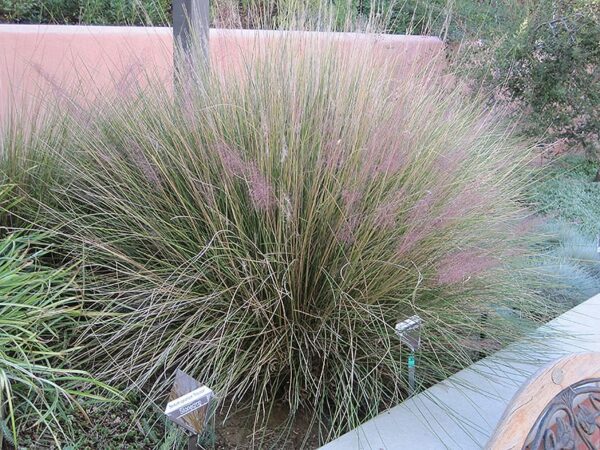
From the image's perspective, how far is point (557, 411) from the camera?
1.63m

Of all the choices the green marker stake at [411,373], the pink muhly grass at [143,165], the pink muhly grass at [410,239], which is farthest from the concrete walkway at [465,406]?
the pink muhly grass at [143,165]

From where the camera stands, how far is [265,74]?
2926 millimetres

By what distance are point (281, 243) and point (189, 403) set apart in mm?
777

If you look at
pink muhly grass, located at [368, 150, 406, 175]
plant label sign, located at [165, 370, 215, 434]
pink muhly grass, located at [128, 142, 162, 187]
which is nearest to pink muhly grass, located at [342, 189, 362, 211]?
pink muhly grass, located at [368, 150, 406, 175]

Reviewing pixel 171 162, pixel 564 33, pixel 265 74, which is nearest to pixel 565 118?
pixel 564 33

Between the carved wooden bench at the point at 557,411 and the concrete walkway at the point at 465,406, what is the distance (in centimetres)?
56

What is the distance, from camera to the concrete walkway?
7.12 feet

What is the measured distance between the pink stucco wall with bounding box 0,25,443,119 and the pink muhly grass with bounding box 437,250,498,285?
3.90 feet

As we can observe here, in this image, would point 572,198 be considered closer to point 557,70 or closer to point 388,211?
point 557,70

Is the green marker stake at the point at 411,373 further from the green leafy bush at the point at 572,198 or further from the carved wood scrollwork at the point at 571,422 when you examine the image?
the green leafy bush at the point at 572,198

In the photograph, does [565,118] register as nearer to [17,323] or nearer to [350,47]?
[350,47]

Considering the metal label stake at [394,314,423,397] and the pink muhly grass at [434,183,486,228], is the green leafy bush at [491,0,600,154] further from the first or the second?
the metal label stake at [394,314,423,397]

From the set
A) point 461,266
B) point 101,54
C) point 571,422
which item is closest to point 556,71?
point 101,54

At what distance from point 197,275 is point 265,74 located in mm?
969
